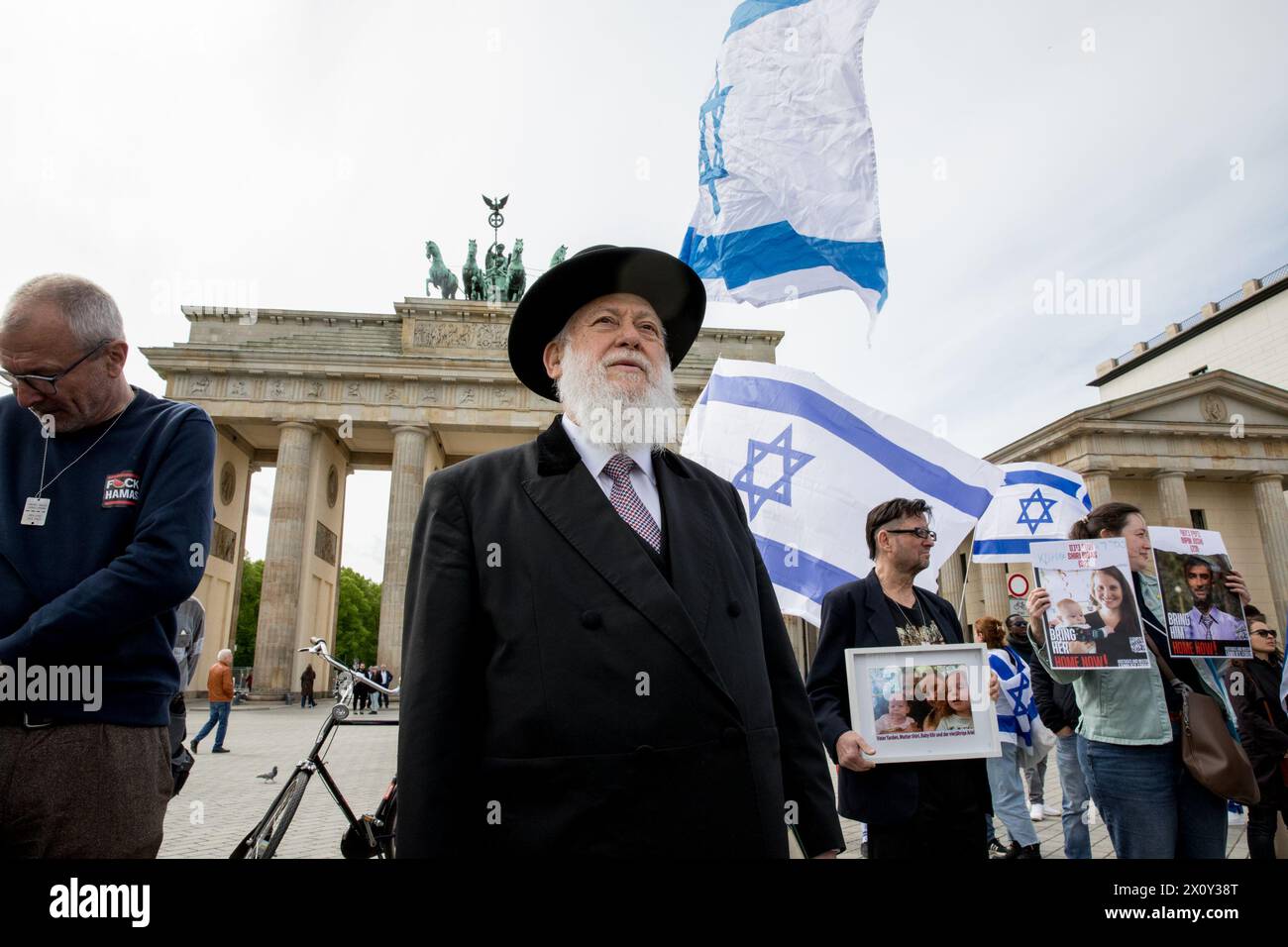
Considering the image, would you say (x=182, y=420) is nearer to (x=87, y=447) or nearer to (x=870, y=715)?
(x=87, y=447)

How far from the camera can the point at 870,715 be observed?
3271 millimetres

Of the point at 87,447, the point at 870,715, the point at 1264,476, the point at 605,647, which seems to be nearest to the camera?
the point at 605,647

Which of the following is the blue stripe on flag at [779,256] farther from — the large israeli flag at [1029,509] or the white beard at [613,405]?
the large israeli flag at [1029,509]

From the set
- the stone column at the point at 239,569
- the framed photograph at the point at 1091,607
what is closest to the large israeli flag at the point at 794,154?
the framed photograph at the point at 1091,607

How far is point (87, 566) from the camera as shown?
2.15 metres

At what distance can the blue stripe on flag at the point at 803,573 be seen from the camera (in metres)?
5.52

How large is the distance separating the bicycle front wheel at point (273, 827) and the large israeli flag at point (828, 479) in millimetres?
3383

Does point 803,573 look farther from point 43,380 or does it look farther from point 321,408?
point 321,408

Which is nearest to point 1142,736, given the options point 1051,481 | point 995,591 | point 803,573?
point 803,573

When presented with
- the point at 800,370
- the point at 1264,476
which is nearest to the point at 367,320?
the point at 800,370

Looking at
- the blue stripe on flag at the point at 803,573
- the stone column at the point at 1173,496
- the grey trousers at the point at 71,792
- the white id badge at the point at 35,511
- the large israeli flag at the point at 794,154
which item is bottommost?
the grey trousers at the point at 71,792

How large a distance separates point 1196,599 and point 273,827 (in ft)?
15.9
